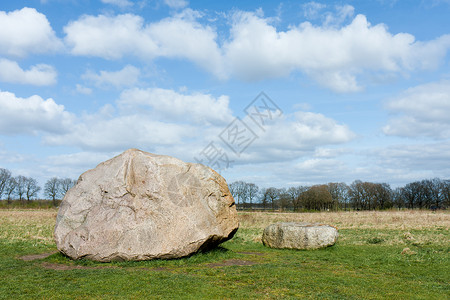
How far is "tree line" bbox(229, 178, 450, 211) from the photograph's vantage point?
85.7m

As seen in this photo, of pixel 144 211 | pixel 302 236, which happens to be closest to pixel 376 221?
pixel 302 236

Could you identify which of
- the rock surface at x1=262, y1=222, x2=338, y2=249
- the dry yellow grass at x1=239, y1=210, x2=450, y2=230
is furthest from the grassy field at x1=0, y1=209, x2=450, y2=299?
the dry yellow grass at x1=239, y1=210, x2=450, y2=230

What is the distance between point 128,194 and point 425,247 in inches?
622

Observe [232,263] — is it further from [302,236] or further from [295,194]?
[295,194]

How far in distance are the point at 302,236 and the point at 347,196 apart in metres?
78.9

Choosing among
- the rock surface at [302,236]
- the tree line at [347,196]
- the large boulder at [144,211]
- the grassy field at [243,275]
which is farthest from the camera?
the tree line at [347,196]

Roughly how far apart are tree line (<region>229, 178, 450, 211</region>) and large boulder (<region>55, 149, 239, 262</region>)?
71.6 m

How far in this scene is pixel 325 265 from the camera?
14320 millimetres

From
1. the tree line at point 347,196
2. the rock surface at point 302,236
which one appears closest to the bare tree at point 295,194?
the tree line at point 347,196

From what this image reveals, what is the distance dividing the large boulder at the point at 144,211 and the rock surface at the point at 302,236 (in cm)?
432

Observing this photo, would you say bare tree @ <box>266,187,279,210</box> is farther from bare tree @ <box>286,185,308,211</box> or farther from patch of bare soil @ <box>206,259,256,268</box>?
patch of bare soil @ <box>206,259,256,268</box>

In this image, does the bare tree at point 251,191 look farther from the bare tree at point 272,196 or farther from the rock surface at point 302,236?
the rock surface at point 302,236

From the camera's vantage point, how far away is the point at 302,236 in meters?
18.9

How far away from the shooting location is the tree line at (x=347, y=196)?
85.7m
